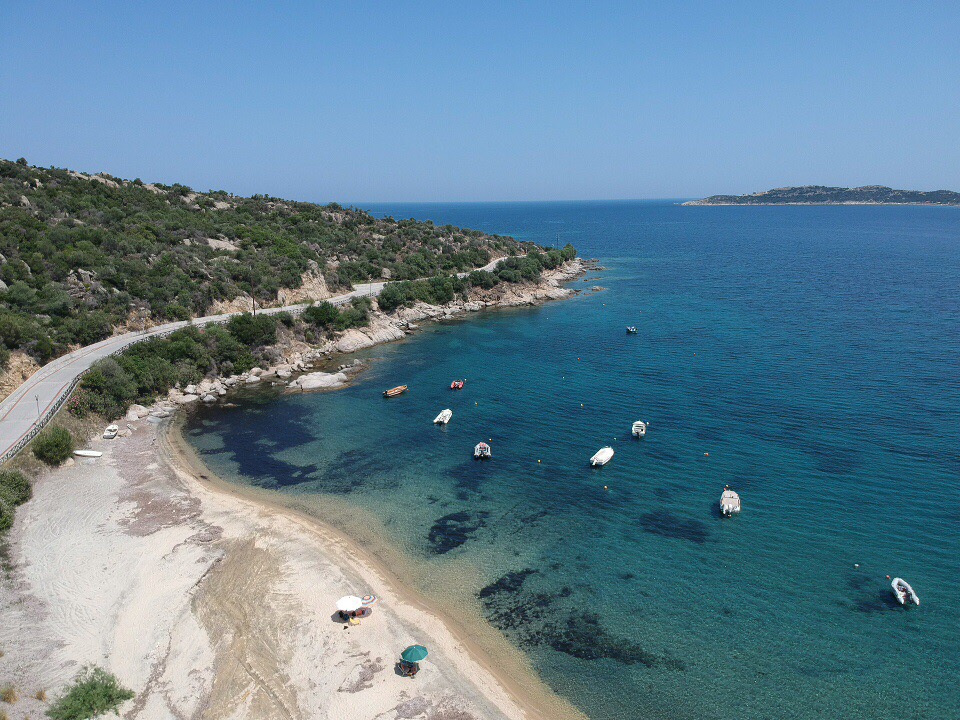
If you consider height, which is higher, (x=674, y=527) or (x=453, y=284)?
(x=453, y=284)

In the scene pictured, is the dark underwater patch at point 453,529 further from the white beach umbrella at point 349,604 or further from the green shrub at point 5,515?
the green shrub at point 5,515

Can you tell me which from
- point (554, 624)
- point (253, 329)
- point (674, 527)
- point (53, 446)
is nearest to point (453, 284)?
point (253, 329)

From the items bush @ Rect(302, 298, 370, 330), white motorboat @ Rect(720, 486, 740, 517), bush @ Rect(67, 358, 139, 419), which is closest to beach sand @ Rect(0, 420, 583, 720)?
bush @ Rect(67, 358, 139, 419)

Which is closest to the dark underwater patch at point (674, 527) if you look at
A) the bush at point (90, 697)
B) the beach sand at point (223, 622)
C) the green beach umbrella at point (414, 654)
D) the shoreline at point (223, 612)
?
the shoreline at point (223, 612)

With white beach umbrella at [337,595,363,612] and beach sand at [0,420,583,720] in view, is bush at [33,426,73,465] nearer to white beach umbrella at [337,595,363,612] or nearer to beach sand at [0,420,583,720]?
beach sand at [0,420,583,720]

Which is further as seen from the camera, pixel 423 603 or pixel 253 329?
pixel 253 329

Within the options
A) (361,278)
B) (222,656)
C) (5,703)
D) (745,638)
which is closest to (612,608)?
(745,638)

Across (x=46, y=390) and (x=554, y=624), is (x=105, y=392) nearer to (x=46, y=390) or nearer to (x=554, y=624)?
(x=46, y=390)

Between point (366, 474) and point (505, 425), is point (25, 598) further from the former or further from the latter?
point (505, 425)
